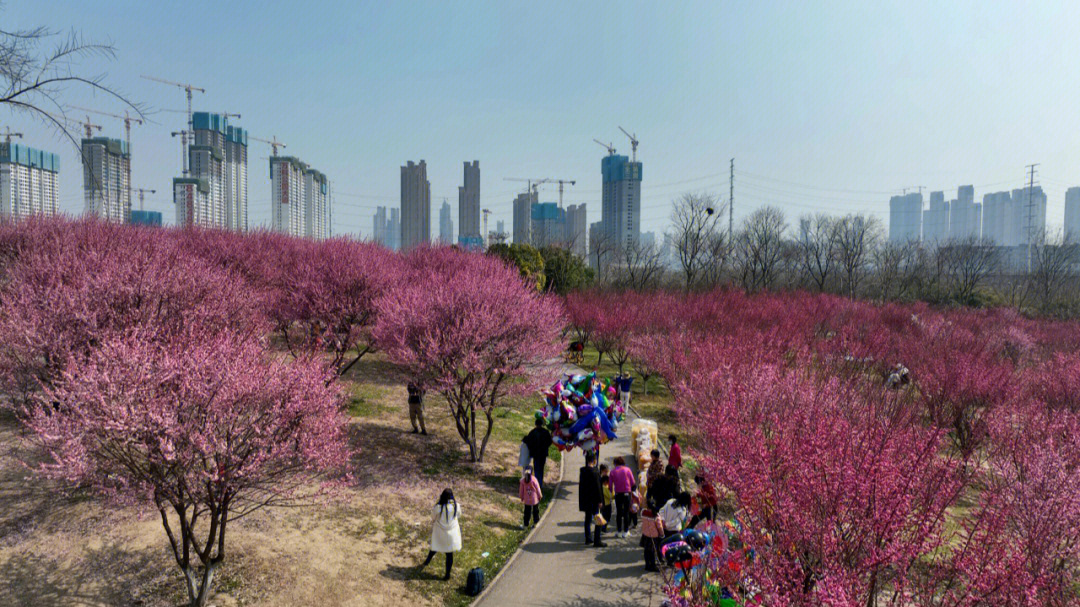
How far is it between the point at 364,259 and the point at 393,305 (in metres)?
7.41

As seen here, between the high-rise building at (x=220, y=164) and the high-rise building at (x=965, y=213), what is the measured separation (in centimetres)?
17647

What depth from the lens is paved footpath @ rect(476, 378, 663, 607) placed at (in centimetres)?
859

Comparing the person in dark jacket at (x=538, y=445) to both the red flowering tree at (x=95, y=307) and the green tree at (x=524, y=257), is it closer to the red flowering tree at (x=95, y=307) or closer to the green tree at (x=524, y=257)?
the red flowering tree at (x=95, y=307)

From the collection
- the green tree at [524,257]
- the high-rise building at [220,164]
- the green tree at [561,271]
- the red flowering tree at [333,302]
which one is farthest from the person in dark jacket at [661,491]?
the high-rise building at [220,164]

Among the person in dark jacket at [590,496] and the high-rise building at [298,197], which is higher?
the high-rise building at [298,197]

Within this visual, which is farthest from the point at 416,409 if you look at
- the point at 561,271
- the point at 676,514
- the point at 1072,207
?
the point at 1072,207

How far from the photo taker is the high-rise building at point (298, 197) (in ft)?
277

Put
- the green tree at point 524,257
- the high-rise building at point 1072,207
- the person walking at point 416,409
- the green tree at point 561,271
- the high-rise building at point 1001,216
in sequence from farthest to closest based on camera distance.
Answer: the high-rise building at point 1001,216 < the high-rise building at point 1072,207 < the green tree at point 561,271 < the green tree at point 524,257 < the person walking at point 416,409

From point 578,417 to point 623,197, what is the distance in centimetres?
10501

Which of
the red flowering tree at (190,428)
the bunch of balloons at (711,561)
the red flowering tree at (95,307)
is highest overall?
the red flowering tree at (95,307)

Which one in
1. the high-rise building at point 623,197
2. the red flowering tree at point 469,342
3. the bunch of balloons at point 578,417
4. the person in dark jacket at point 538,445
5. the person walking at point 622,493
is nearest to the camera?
the person walking at point 622,493

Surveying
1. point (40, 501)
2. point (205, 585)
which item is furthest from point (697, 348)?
point (40, 501)

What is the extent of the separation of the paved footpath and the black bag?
0.18 metres

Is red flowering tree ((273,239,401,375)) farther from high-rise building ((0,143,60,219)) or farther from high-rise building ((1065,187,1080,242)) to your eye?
high-rise building ((1065,187,1080,242))
